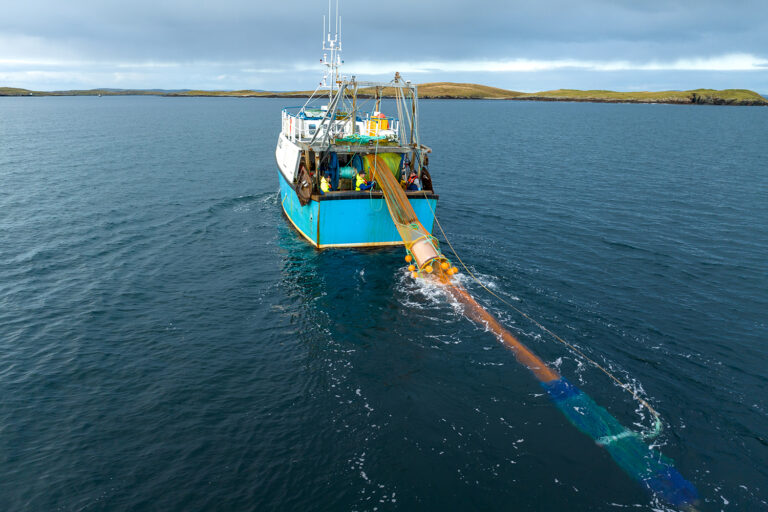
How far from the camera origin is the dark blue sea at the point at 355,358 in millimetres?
14711

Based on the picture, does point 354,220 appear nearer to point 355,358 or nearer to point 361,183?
point 361,183

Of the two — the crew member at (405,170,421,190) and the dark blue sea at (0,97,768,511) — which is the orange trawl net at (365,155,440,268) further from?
the dark blue sea at (0,97,768,511)

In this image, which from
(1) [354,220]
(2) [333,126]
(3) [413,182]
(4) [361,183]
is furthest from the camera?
(2) [333,126]

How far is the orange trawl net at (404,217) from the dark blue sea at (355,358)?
7.98ft

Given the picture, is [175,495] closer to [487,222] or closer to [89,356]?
[89,356]

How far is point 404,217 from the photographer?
30.3 meters

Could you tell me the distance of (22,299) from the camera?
26.0m

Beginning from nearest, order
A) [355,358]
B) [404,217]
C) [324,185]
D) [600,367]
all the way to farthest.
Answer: [600,367] → [355,358] → [404,217] → [324,185]

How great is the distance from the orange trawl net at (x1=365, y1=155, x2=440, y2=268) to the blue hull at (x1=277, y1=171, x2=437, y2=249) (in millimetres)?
1266

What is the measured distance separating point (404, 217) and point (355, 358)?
12141mm

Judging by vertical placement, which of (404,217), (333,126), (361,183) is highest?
(333,126)

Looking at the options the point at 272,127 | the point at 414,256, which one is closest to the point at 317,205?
the point at 414,256

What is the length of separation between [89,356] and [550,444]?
20711 mm

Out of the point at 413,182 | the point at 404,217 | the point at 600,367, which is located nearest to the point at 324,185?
the point at 404,217
